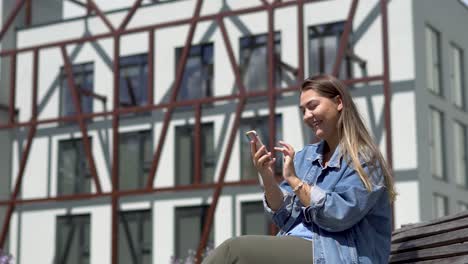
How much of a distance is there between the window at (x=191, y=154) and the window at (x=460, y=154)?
5.57 meters

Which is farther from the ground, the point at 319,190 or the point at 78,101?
the point at 78,101

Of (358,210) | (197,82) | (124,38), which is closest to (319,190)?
(358,210)

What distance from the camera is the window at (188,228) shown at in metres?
22.7

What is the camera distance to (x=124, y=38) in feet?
80.9

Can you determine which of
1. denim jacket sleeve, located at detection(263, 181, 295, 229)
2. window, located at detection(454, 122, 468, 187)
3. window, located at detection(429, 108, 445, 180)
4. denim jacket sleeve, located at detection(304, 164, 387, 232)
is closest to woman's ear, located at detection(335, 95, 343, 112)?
denim jacket sleeve, located at detection(304, 164, 387, 232)

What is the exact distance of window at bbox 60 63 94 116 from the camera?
81.3ft

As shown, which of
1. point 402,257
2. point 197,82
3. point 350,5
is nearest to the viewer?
point 402,257

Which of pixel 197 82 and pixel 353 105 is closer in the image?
pixel 353 105

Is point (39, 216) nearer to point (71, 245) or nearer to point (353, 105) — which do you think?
point (71, 245)

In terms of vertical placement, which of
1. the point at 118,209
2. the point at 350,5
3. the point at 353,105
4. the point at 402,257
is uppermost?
the point at 350,5

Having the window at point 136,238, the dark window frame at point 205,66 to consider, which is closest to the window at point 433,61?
the dark window frame at point 205,66

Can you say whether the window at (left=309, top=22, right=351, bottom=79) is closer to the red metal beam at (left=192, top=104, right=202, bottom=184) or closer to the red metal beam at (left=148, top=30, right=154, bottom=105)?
the red metal beam at (left=192, top=104, right=202, bottom=184)

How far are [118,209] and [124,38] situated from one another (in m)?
4.29

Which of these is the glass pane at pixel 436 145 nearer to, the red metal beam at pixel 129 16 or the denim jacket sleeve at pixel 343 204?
the red metal beam at pixel 129 16
